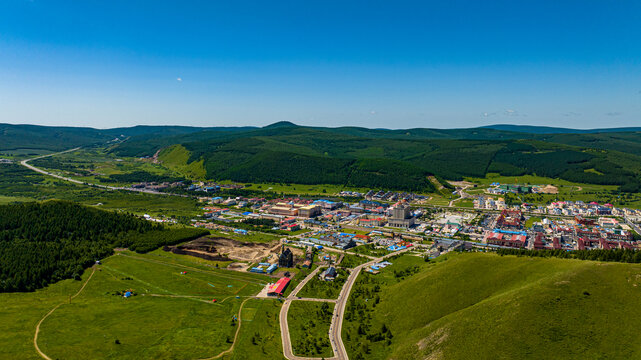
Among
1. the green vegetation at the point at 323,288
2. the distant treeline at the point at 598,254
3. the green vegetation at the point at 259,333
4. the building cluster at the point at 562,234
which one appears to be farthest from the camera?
the building cluster at the point at 562,234

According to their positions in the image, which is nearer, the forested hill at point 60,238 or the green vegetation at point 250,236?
the forested hill at point 60,238

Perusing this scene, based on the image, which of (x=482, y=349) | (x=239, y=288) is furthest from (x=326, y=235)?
(x=482, y=349)

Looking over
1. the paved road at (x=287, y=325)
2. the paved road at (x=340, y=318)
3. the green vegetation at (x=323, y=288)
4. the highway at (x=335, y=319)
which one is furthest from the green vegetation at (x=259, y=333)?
the paved road at (x=340, y=318)

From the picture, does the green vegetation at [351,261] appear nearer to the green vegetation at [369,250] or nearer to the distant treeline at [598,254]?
the green vegetation at [369,250]

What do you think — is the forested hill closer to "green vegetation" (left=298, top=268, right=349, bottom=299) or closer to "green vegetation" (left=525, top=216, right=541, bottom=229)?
"green vegetation" (left=298, top=268, right=349, bottom=299)

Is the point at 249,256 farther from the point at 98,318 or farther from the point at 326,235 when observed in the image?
the point at 98,318

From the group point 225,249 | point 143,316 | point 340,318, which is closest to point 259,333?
point 340,318
